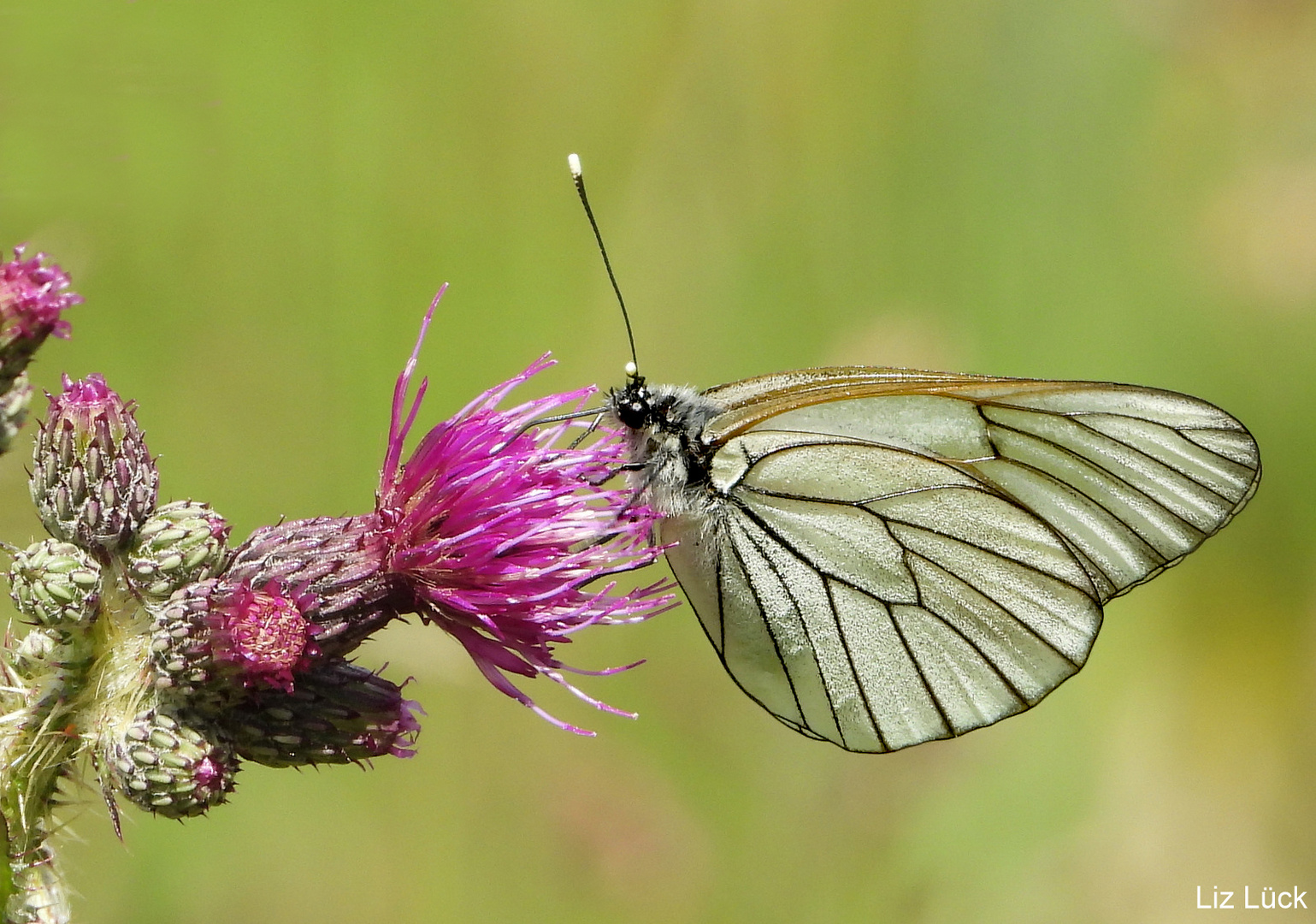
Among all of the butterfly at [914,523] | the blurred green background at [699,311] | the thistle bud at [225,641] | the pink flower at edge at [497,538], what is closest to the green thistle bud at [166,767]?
the thistle bud at [225,641]

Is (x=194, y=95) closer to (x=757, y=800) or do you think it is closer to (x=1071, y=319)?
(x=757, y=800)

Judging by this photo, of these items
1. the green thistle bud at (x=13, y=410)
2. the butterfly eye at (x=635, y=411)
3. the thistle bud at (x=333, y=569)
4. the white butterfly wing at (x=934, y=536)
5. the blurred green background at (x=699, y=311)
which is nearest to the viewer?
the green thistle bud at (x=13, y=410)

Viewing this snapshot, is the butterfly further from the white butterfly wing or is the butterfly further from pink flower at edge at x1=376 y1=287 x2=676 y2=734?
pink flower at edge at x1=376 y1=287 x2=676 y2=734

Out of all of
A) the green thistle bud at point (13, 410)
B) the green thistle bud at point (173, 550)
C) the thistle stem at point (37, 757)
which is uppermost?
the green thistle bud at point (13, 410)

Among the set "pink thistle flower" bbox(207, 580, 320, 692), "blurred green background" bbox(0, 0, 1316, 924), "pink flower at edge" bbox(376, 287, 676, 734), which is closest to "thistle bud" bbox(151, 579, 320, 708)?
"pink thistle flower" bbox(207, 580, 320, 692)

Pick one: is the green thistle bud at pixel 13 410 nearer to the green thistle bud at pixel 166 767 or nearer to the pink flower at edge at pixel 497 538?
the green thistle bud at pixel 166 767

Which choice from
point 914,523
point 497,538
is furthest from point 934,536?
point 497,538

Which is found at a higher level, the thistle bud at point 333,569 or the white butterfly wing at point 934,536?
the white butterfly wing at point 934,536
